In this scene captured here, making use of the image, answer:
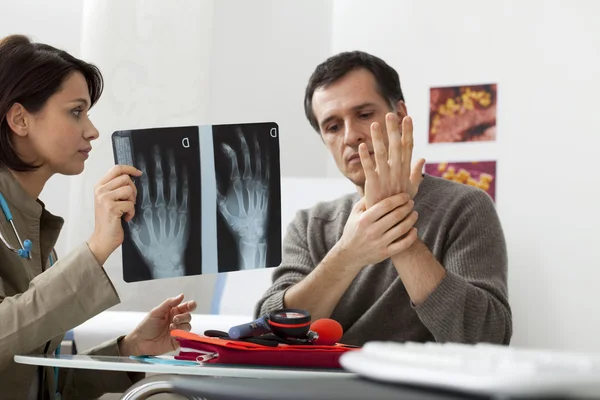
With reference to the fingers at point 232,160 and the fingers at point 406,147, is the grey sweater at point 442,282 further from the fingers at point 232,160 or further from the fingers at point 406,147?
the fingers at point 232,160

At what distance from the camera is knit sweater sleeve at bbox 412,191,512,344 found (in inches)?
59.3

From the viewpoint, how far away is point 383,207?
4.86 ft

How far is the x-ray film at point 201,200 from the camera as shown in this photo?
1303mm

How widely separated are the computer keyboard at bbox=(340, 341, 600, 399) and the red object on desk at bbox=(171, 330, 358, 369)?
1.32 ft

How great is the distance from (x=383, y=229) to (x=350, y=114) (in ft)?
1.69

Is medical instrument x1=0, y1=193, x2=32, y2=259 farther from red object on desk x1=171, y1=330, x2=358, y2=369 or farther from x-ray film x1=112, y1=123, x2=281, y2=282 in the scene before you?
red object on desk x1=171, y1=330, x2=358, y2=369

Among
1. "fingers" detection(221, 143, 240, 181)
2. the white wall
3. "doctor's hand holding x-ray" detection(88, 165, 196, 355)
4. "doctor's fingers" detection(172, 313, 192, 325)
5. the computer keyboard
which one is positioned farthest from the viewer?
the white wall

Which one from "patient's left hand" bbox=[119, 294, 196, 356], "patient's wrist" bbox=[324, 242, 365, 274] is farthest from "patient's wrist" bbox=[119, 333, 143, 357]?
"patient's wrist" bbox=[324, 242, 365, 274]

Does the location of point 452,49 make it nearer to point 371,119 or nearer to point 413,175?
point 371,119

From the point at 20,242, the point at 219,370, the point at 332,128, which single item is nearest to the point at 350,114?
the point at 332,128

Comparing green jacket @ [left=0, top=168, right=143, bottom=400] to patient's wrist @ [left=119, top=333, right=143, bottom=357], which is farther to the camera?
patient's wrist @ [left=119, top=333, right=143, bottom=357]

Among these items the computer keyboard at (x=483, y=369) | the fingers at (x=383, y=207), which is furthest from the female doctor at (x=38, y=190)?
the computer keyboard at (x=483, y=369)

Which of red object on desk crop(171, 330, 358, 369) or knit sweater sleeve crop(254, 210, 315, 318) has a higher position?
red object on desk crop(171, 330, 358, 369)

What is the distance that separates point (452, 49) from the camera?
324 centimetres
